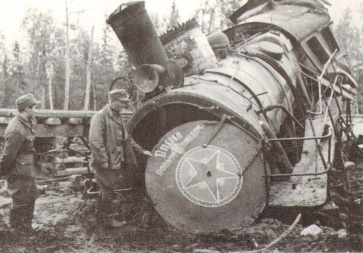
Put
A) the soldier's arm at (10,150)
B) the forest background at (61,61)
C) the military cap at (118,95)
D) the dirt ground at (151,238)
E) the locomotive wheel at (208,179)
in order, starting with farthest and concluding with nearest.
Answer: the forest background at (61,61), the military cap at (118,95), the soldier's arm at (10,150), the locomotive wheel at (208,179), the dirt ground at (151,238)

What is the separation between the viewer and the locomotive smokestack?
6180 millimetres

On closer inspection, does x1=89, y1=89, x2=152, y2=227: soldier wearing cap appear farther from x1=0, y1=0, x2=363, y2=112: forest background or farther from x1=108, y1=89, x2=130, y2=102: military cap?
x1=0, y1=0, x2=363, y2=112: forest background

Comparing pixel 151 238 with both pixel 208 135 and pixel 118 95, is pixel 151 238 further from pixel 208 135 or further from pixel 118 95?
pixel 118 95

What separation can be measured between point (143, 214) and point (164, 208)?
1.42 ft

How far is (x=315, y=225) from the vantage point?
5582 mm

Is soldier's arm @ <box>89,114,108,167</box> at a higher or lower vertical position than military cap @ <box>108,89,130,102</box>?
lower

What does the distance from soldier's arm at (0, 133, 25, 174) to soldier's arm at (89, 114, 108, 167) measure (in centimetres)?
86

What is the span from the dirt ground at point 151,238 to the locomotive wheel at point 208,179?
183mm

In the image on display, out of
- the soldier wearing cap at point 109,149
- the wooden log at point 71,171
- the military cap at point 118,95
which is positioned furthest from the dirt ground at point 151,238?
the wooden log at point 71,171

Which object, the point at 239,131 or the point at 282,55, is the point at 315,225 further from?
the point at 282,55

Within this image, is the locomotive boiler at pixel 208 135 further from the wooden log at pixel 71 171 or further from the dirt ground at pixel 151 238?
the wooden log at pixel 71 171

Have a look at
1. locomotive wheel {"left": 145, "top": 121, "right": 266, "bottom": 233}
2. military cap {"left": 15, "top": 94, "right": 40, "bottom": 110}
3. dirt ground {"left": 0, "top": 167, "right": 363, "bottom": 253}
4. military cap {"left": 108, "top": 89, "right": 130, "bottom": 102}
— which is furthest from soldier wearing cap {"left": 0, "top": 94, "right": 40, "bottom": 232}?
locomotive wheel {"left": 145, "top": 121, "right": 266, "bottom": 233}

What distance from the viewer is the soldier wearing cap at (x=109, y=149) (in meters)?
6.16

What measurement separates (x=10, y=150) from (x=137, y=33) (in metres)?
2.12
